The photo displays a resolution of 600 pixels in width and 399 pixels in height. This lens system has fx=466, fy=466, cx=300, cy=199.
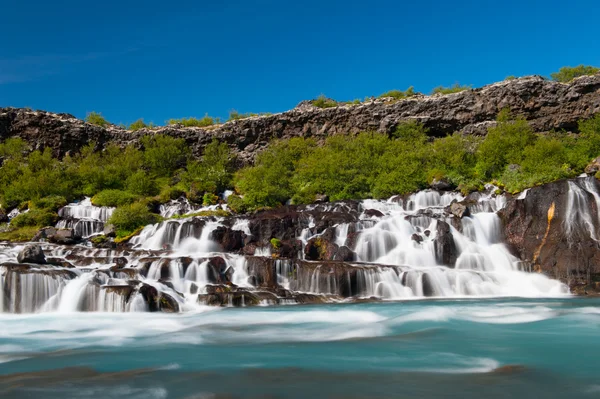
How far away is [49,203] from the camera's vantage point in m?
35.3

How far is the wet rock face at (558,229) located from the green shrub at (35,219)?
2916 cm

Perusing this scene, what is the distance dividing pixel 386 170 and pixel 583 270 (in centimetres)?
2087

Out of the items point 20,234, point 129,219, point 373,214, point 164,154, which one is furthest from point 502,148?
point 20,234

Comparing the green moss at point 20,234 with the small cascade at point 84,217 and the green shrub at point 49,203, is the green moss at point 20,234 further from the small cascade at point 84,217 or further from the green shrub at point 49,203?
the green shrub at point 49,203

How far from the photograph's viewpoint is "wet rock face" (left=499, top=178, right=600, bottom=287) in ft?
65.3

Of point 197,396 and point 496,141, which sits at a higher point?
point 496,141

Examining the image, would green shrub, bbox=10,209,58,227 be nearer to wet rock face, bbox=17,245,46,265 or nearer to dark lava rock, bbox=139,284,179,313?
wet rock face, bbox=17,245,46,265

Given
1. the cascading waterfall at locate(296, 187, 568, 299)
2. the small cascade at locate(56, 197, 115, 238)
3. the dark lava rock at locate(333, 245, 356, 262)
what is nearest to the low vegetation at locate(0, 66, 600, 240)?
the small cascade at locate(56, 197, 115, 238)

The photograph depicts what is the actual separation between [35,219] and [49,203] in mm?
3350

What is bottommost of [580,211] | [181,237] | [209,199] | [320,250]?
[320,250]

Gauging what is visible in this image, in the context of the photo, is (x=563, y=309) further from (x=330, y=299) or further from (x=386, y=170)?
(x=386, y=170)

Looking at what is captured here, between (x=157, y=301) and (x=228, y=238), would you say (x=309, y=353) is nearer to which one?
(x=157, y=301)

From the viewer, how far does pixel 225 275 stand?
62.5 ft

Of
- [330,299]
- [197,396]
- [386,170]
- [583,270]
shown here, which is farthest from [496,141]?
[197,396]
